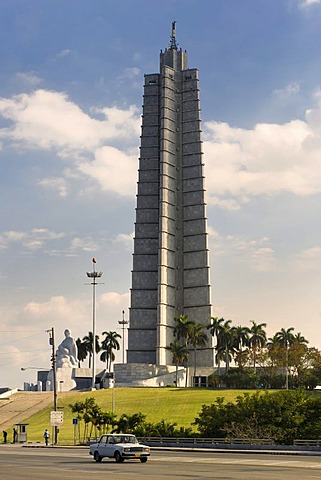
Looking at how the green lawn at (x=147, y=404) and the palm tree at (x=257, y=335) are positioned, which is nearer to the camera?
the green lawn at (x=147, y=404)

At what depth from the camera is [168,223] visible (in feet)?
461

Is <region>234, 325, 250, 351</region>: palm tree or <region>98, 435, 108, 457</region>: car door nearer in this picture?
<region>98, 435, 108, 457</region>: car door

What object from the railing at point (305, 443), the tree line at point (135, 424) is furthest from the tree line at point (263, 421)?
the railing at point (305, 443)

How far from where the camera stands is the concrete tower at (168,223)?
138 meters

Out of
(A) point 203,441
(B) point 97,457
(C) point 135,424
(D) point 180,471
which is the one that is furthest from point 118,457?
(C) point 135,424

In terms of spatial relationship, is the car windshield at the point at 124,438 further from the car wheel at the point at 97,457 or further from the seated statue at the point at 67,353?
the seated statue at the point at 67,353

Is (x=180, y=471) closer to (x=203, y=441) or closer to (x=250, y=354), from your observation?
Result: (x=203, y=441)

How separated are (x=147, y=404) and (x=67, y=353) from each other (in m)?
48.4

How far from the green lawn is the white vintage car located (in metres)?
32.8

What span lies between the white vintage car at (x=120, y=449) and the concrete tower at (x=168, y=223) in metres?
96.0

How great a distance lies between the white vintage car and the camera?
3428 cm

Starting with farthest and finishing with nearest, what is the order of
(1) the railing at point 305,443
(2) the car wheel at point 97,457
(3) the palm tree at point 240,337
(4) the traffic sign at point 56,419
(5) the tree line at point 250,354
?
(3) the palm tree at point 240,337 < (5) the tree line at point 250,354 < (4) the traffic sign at point 56,419 < (1) the railing at point 305,443 < (2) the car wheel at point 97,457

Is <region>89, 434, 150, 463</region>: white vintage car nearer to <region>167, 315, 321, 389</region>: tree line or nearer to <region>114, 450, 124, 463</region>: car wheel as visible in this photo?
<region>114, 450, 124, 463</region>: car wheel

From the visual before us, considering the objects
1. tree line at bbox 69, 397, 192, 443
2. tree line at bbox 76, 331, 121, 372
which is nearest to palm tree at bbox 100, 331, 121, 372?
tree line at bbox 76, 331, 121, 372
